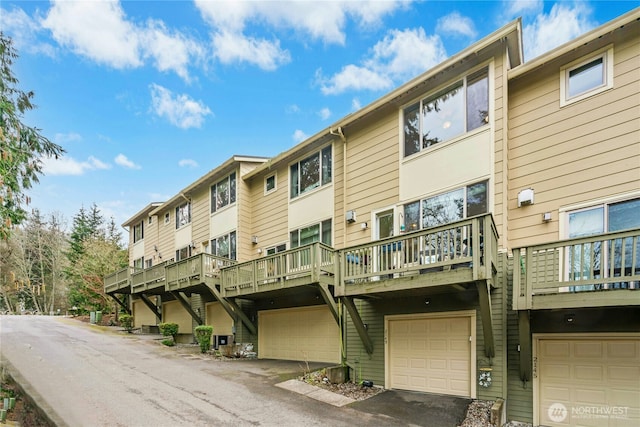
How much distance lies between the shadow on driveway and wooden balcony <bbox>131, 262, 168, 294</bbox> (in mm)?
11817

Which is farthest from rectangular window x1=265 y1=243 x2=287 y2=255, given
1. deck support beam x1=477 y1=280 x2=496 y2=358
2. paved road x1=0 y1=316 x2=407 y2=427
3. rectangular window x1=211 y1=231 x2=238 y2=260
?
deck support beam x1=477 y1=280 x2=496 y2=358

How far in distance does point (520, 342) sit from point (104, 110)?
16700mm

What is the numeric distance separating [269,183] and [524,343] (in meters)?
9.88

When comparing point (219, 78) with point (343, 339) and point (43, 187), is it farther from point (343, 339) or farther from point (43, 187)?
point (343, 339)

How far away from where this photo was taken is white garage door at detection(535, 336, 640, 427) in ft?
19.0

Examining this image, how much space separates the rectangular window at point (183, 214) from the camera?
695 inches

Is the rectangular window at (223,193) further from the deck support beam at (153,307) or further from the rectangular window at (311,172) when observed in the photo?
the deck support beam at (153,307)

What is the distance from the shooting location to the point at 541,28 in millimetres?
9320

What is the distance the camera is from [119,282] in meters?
20.0

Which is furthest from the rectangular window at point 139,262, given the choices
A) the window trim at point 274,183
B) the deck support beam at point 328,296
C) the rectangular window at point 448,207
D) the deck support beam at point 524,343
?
the deck support beam at point 524,343

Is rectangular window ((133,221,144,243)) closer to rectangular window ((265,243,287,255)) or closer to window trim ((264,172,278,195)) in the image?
window trim ((264,172,278,195))

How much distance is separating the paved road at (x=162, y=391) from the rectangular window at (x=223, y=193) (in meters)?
6.14

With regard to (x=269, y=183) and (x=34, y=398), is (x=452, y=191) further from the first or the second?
(x=34, y=398)

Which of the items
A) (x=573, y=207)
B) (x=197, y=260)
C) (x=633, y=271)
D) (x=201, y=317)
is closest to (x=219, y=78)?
(x=197, y=260)
